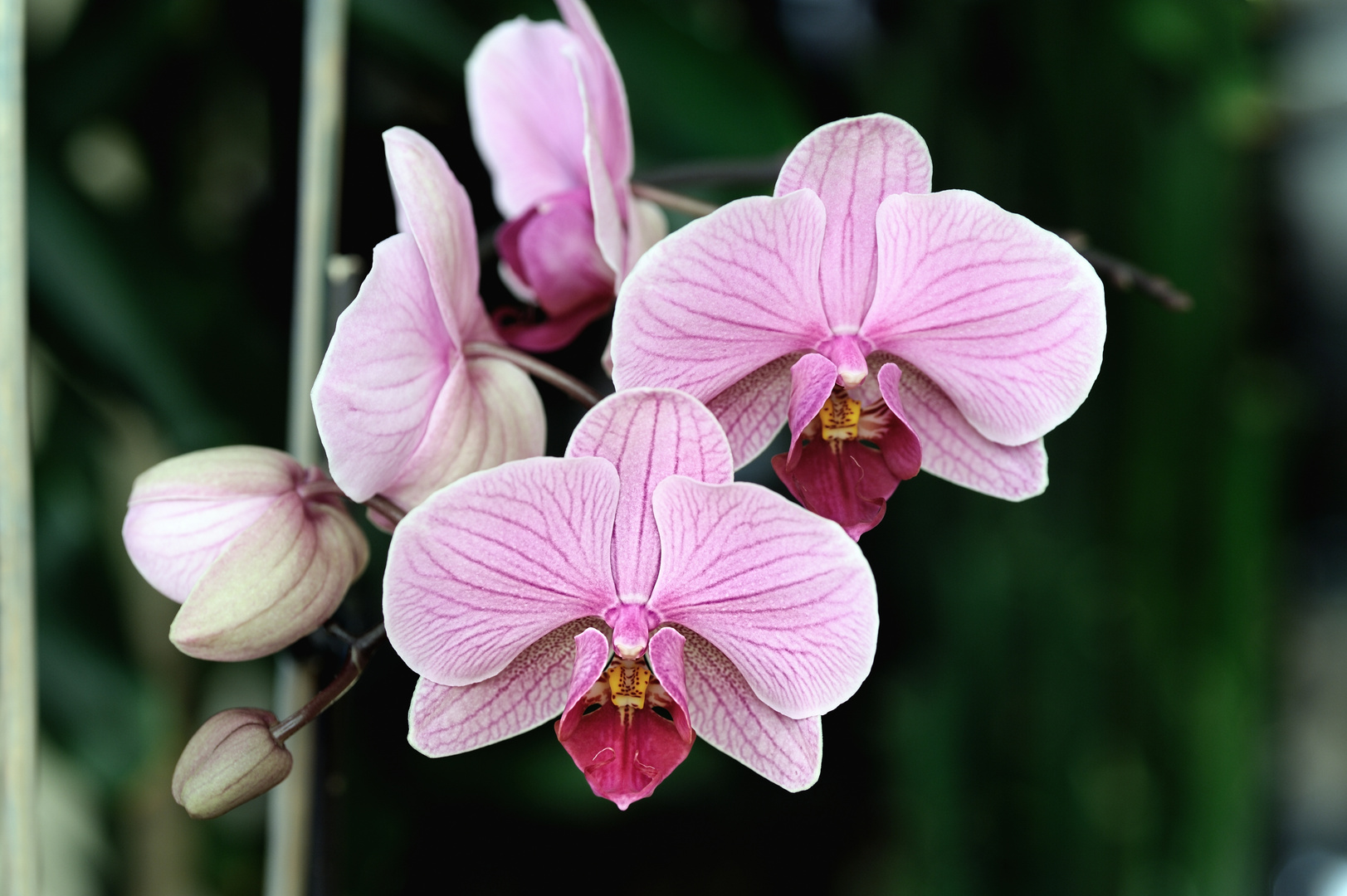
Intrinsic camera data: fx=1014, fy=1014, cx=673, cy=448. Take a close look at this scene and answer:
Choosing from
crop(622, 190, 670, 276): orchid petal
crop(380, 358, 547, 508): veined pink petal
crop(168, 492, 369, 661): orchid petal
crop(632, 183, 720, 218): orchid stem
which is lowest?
crop(168, 492, 369, 661): orchid petal

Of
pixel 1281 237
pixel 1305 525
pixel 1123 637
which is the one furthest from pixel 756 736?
pixel 1305 525

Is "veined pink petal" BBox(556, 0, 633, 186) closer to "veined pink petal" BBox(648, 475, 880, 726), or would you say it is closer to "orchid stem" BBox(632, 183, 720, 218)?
"orchid stem" BBox(632, 183, 720, 218)

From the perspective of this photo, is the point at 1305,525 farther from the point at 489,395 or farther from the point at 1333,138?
the point at 489,395

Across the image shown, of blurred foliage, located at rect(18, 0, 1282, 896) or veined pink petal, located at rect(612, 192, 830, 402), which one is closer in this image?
veined pink petal, located at rect(612, 192, 830, 402)

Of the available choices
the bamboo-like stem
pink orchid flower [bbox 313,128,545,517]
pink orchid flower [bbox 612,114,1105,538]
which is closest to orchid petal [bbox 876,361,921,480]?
pink orchid flower [bbox 612,114,1105,538]

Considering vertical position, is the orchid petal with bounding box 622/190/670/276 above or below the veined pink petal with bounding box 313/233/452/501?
above

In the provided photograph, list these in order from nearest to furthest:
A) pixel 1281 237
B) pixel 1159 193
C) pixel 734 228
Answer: pixel 734 228 < pixel 1159 193 < pixel 1281 237

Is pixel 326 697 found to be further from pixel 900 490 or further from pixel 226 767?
pixel 900 490
